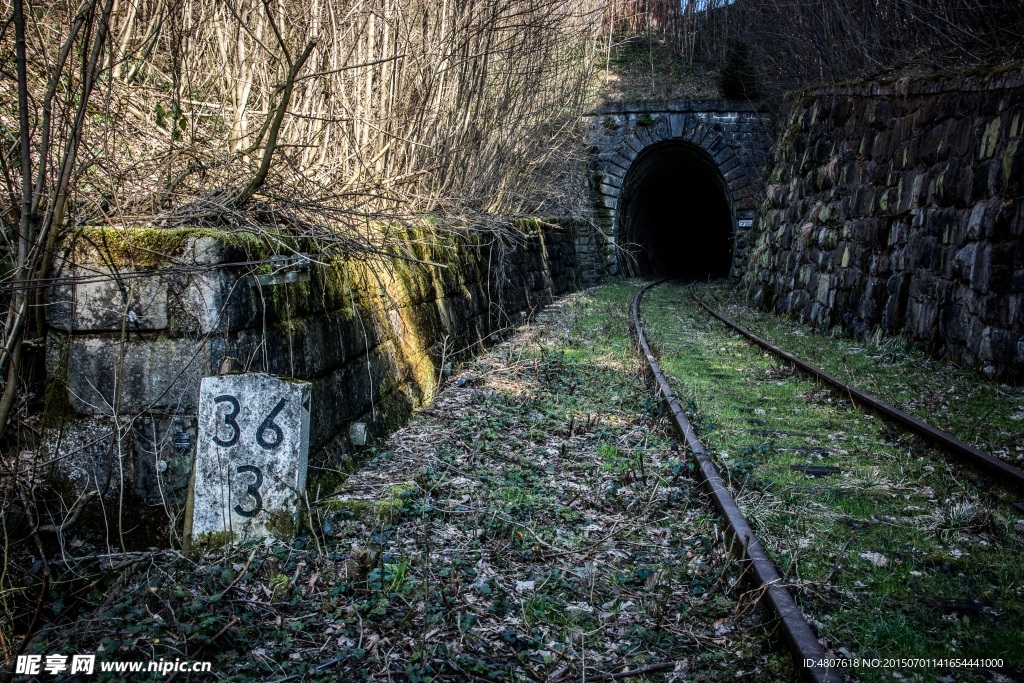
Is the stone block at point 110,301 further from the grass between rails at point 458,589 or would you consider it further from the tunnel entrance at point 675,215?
the tunnel entrance at point 675,215

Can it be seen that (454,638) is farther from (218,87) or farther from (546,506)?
(218,87)

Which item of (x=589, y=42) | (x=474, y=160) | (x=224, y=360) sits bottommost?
(x=224, y=360)

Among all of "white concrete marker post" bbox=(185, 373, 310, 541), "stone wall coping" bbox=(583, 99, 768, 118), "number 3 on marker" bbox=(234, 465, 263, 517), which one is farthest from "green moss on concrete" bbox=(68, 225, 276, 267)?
"stone wall coping" bbox=(583, 99, 768, 118)

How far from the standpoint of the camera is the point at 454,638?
3.28m

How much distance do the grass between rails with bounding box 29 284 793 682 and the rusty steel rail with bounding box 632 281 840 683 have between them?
Answer: 10 cm

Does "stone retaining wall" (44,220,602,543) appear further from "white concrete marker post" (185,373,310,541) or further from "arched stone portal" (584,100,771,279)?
"arched stone portal" (584,100,771,279)

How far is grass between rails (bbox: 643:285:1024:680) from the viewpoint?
3219 mm

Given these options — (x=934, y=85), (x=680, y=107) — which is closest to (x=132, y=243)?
(x=934, y=85)

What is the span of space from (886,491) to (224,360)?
13.2ft

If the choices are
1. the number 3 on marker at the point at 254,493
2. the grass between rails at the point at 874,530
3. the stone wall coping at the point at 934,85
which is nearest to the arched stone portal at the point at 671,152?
the stone wall coping at the point at 934,85

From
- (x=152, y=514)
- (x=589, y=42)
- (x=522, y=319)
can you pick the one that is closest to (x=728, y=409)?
(x=152, y=514)

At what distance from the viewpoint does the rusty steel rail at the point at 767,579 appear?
9.27ft

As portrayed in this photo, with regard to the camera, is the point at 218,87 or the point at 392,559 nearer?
the point at 392,559

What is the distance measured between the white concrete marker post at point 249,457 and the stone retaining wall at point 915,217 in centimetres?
673
